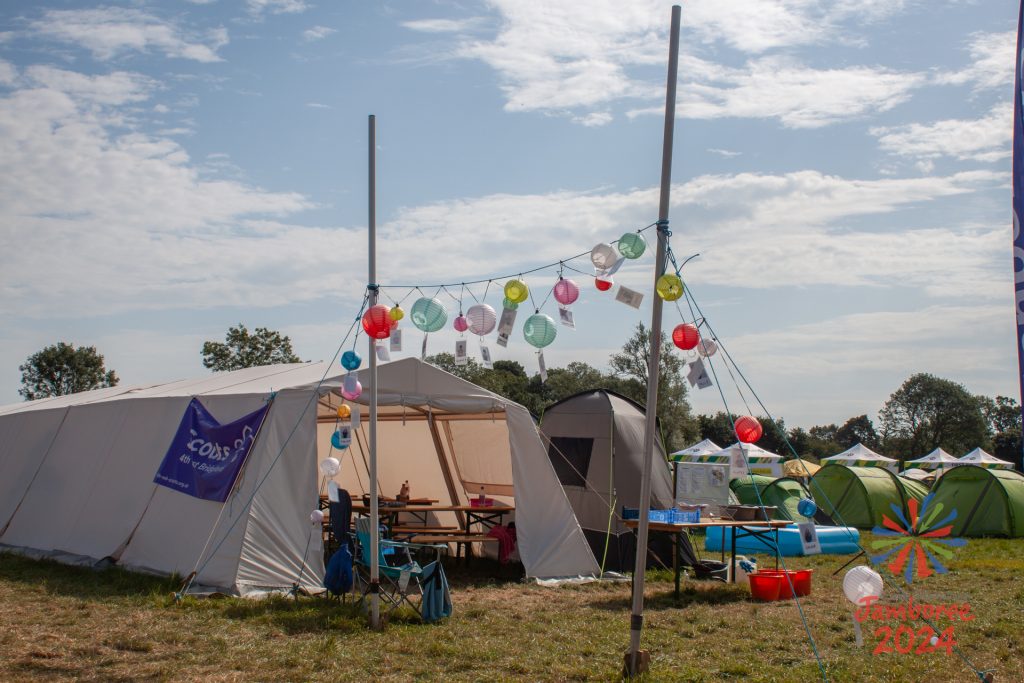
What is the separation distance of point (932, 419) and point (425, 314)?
5044 cm

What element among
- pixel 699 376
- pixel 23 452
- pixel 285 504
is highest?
pixel 699 376

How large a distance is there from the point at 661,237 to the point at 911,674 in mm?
2968

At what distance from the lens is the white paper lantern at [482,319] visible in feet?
23.3

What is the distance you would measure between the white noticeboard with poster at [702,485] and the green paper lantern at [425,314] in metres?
3.29

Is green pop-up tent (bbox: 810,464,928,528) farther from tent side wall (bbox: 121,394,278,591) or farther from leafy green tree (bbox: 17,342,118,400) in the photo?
leafy green tree (bbox: 17,342,118,400)

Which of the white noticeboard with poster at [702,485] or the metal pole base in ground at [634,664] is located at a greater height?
the white noticeboard with poster at [702,485]

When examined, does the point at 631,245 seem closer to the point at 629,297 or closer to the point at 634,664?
the point at 629,297

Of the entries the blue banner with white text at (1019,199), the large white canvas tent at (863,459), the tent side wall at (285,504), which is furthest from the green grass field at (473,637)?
the large white canvas tent at (863,459)

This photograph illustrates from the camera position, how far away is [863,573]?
4934 mm

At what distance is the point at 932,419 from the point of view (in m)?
50.9

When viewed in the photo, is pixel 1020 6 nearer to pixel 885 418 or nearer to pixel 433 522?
pixel 433 522

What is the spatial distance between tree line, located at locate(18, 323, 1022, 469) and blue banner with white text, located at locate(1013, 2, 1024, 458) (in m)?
25.8

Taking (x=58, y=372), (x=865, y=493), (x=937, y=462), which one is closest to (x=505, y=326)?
(x=865, y=493)

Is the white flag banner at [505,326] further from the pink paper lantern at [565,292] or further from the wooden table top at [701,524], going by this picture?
the wooden table top at [701,524]
